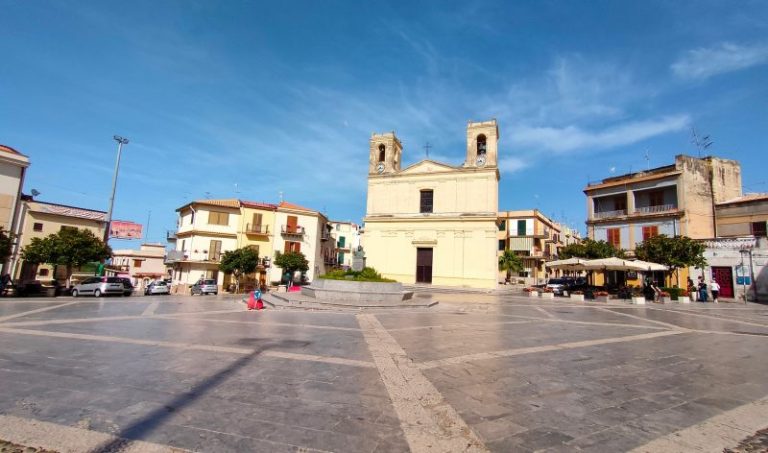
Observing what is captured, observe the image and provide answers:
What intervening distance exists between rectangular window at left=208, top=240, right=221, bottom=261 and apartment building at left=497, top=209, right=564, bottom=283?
34.1 meters

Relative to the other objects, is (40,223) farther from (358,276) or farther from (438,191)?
(438,191)

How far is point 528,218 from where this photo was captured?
5275 cm

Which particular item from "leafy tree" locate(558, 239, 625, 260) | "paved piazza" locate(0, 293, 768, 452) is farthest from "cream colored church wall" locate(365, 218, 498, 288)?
"paved piazza" locate(0, 293, 768, 452)

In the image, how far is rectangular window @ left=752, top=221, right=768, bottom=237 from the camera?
27.3m

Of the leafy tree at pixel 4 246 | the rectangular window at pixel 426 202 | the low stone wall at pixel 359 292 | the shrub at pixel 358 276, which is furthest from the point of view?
the rectangular window at pixel 426 202

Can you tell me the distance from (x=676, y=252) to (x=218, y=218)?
35.9 meters

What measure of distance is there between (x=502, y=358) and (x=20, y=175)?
115 feet

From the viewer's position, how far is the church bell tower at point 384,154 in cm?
3591

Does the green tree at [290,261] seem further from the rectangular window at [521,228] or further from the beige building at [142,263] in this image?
the rectangular window at [521,228]

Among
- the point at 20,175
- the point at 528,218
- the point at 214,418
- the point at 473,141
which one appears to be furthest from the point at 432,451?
the point at 528,218

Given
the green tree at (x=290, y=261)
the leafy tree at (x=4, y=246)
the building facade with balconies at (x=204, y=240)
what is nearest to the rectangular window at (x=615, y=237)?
the green tree at (x=290, y=261)

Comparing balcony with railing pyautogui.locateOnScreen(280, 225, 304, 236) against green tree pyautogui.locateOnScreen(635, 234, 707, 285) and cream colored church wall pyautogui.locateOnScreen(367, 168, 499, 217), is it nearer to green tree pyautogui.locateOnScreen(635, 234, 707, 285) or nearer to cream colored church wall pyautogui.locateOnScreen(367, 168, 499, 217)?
cream colored church wall pyautogui.locateOnScreen(367, 168, 499, 217)

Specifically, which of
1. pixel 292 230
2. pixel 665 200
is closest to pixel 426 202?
pixel 292 230

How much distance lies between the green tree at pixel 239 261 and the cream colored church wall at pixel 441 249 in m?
10.1
